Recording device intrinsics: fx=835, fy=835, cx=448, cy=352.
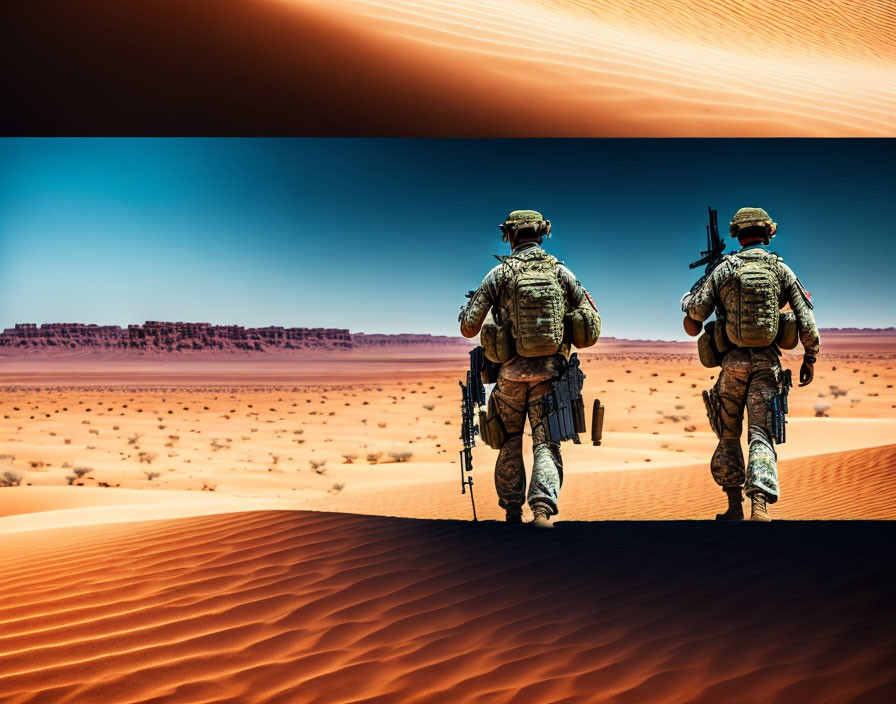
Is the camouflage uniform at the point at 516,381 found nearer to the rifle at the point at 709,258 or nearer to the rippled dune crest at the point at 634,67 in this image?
the rifle at the point at 709,258

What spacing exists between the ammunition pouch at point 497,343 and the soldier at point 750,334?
1.94 m

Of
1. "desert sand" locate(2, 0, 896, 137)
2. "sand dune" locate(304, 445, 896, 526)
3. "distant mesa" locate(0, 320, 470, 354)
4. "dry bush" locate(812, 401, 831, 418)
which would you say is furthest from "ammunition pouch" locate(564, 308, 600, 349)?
"distant mesa" locate(0, 320, 470, 354)

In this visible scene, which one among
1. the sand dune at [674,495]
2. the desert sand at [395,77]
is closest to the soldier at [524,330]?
the sand dune at [674,495]

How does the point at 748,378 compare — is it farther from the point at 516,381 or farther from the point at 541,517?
the point at 541,517

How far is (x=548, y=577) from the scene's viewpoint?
4473 millimetres

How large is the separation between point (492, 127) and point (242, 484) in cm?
873

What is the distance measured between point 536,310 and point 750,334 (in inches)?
75.9

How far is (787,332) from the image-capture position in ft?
22.8

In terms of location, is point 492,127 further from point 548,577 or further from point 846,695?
point 846,695

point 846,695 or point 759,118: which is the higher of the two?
point 759,118

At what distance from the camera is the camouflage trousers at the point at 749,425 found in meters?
6.51

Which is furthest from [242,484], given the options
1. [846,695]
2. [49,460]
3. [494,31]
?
[846,695]

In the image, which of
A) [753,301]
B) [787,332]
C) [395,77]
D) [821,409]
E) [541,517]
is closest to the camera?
[541,517]

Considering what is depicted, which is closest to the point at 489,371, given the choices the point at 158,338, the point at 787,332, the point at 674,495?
the point at 787,332
